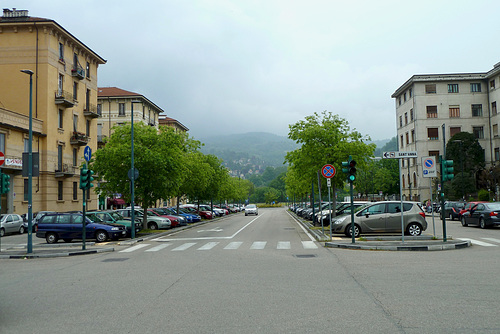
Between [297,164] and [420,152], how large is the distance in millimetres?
48468

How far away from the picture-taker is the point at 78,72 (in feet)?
154

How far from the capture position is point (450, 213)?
127 ft

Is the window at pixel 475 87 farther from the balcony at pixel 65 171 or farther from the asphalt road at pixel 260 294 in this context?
the asphalt road at pixel 260 294

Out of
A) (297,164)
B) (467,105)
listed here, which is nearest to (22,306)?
(297,164)

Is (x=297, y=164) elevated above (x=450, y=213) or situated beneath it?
elevated above

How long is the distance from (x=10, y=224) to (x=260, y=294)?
2708cm

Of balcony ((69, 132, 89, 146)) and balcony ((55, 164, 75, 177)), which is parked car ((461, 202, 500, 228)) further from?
balcony ((69, 132, 89, 146))

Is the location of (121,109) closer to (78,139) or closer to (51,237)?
(78,139)

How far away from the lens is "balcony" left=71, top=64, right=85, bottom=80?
46.5m

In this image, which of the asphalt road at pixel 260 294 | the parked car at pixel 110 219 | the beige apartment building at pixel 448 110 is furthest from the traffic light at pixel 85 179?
the beige apartment building at pixel 448 110

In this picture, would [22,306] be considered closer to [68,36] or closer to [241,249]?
[241,249]

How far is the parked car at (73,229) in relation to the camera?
21906 mm

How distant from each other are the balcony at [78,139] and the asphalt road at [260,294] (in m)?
34.0

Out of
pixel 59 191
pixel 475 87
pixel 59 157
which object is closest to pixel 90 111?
pixel 59 157
